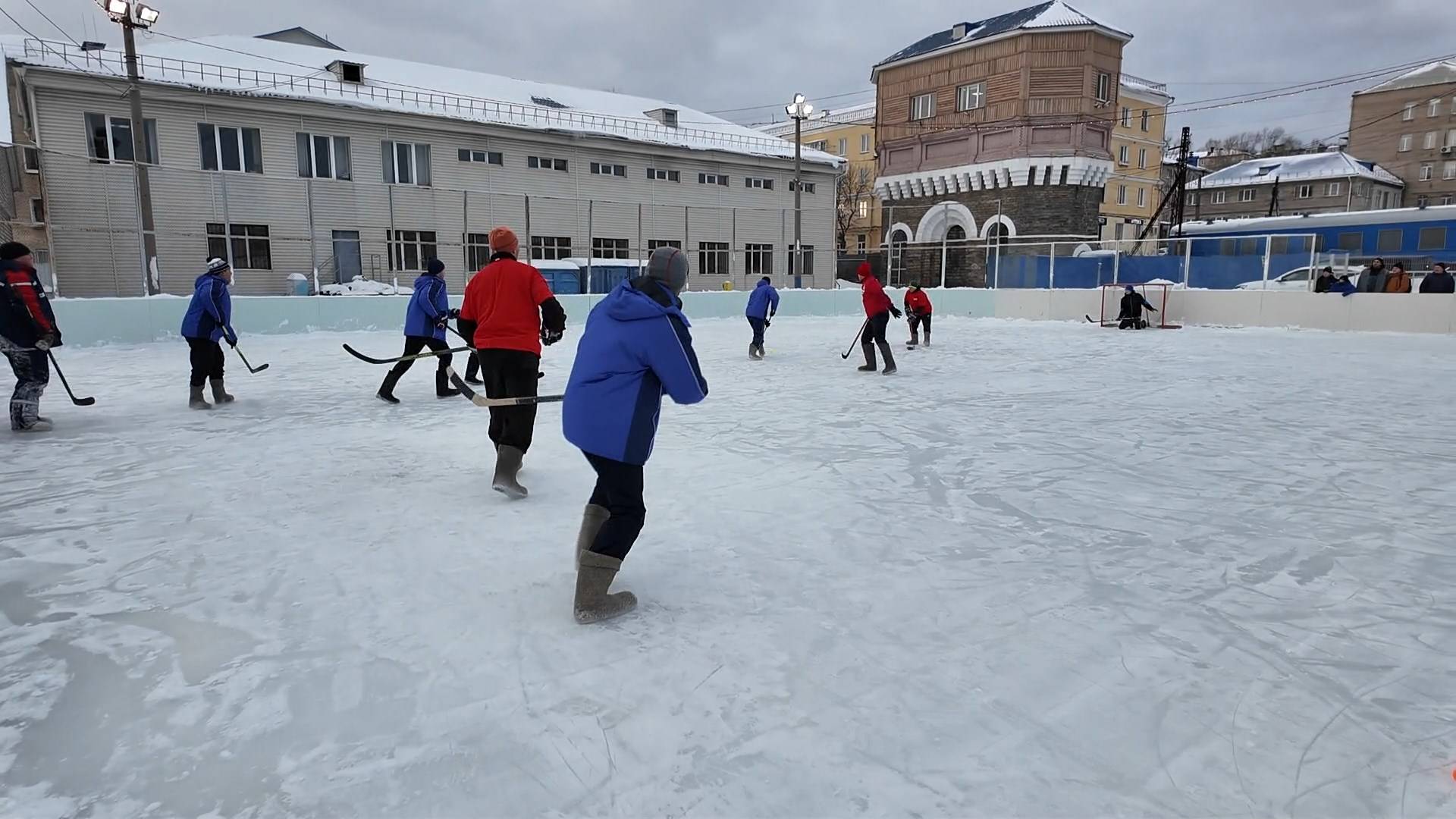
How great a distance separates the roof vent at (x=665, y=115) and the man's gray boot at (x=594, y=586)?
111 ft

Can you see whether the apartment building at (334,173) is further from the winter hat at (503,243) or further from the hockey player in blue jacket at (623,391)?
the hockey player in blue jacket at (623,391)

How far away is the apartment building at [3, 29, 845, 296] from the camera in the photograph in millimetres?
18828

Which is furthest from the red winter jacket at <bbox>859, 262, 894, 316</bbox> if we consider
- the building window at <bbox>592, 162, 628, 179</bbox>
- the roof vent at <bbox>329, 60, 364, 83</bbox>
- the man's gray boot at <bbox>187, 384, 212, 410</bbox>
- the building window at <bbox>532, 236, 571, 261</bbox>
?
the roof vent at <bbox>329, 60, 364, 83</bbox>

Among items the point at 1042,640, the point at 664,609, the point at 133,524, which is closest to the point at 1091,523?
the point at 1042,640

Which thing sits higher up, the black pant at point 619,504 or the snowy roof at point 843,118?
the snowy roof at point 843,118

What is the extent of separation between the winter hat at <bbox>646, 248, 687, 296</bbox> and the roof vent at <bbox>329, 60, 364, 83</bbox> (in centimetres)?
2843

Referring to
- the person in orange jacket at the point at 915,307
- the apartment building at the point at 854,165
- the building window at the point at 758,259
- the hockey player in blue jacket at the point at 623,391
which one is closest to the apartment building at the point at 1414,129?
the apartment building at the point at 854,165

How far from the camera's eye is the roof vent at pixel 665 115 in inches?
1371

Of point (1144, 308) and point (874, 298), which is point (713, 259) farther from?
point (874, 298)

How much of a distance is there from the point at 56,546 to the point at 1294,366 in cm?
1322

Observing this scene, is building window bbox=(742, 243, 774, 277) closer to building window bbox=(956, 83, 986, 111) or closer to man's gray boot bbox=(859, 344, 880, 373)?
building window bbox=(956, 83, 986, 111)

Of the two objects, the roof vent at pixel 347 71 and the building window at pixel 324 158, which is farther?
the roof vent at pixel 347 71

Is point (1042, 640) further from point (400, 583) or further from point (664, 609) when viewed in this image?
point (400, 583)

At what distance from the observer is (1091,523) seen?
4.46m
